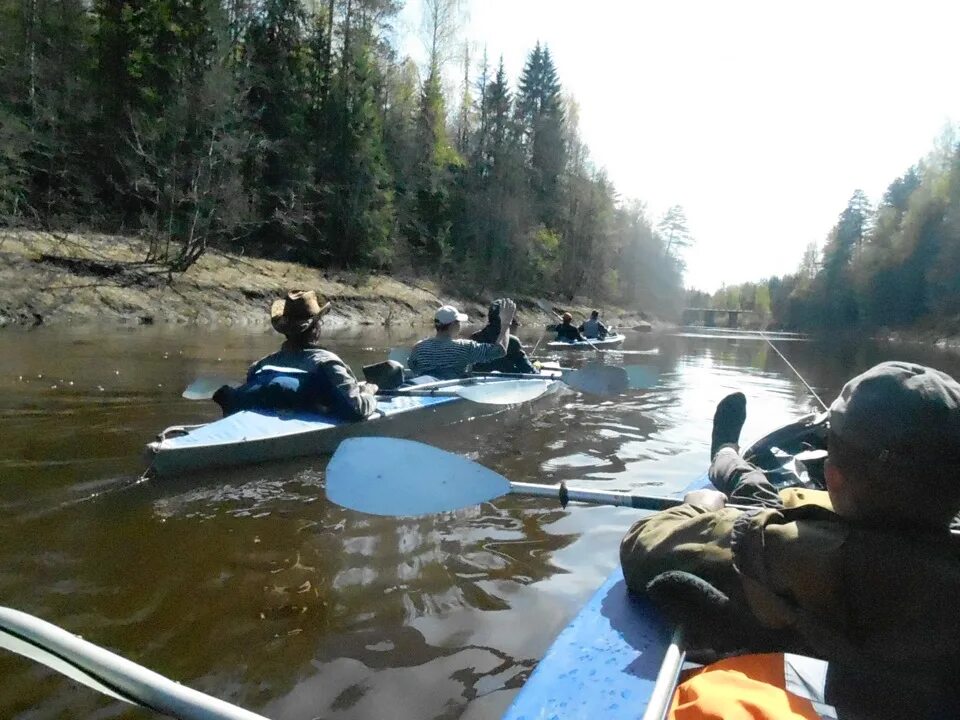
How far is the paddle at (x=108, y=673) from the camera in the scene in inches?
52.6

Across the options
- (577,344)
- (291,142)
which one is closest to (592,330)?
(577,344)

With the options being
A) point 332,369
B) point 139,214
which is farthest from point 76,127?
point 332,369

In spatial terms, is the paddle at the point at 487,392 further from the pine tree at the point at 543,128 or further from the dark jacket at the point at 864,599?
the pine tree at the point at 543,128

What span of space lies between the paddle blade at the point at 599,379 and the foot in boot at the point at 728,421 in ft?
13.8

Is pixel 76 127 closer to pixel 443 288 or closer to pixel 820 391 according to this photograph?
pixel 443 288

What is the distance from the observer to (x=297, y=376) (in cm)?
535

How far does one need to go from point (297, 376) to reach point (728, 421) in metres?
3.15

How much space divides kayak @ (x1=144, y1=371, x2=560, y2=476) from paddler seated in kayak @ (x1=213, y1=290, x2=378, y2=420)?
0.11 meters

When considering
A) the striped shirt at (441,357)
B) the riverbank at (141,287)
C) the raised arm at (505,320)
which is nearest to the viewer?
the striped shirt at (441,357)

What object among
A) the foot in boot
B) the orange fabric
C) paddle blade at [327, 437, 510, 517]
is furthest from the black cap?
the foot in boot

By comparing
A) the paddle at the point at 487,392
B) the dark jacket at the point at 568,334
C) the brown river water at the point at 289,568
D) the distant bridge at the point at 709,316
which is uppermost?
the distant bridge at the point at 709,316

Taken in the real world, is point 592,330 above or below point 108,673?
above

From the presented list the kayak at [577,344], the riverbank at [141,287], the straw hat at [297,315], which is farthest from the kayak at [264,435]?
the riverbank at [141,287]

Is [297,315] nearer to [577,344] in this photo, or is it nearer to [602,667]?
[602,667]
